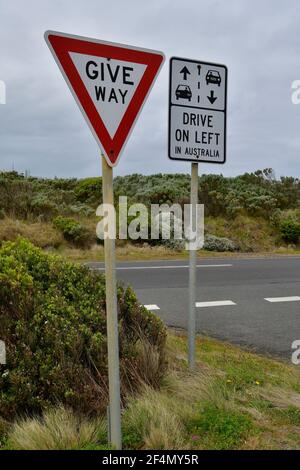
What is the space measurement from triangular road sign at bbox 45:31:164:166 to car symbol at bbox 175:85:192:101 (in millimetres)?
1396

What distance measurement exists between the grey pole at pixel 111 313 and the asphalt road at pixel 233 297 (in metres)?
3.39

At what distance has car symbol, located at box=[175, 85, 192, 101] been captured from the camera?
13.9ft

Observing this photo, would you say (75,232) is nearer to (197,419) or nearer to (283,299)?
(283,299)

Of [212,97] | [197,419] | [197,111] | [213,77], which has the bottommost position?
[197,419]

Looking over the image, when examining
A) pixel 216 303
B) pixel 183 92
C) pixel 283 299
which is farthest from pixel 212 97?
pixel 283 299

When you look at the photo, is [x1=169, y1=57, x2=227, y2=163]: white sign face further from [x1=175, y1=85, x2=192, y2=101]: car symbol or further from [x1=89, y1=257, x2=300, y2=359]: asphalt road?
[x1=89, y1=257, x2=300, y2=359]: asphalt road

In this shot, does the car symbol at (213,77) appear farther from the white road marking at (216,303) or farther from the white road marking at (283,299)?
the white road marking at (283,299)

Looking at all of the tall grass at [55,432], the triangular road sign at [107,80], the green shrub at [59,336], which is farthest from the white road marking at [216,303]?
the triangular road sign at [107,80]

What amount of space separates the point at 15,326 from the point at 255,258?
14.2 meters

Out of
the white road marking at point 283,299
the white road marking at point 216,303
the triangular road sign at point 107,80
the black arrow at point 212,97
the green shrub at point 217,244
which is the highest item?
the black arrow at point 212,97

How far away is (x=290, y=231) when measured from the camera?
22016 mm

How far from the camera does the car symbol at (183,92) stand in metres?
4.23

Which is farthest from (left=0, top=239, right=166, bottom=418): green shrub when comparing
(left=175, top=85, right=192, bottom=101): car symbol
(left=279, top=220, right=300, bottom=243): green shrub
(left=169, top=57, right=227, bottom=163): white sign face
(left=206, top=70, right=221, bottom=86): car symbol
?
(left=279, top=220, right=300, bottom=243): green shrub

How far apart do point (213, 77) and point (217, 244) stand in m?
15.2
